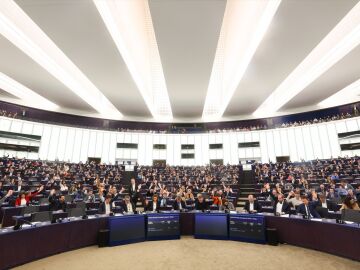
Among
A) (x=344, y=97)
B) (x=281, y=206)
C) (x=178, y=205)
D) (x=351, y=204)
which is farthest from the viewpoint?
(x=344, y=97)

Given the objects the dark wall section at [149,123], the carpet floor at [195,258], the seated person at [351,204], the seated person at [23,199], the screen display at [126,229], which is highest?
the dark wall section at [149,123]

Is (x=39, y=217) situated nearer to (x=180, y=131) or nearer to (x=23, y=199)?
(x=23, y=199)

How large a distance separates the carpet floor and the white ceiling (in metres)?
8.53

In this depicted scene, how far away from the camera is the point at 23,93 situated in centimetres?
1806

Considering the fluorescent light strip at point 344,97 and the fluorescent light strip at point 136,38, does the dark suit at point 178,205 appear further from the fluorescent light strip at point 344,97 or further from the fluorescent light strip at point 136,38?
the fluorescent light strip at point 344,97

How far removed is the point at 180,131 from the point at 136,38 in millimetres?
14917

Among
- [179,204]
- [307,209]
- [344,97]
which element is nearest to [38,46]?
[179,204]

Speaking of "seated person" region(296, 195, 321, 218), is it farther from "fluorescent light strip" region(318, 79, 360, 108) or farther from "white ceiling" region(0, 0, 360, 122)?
"fluorescent light strip" region(318, 79, 360, 108)

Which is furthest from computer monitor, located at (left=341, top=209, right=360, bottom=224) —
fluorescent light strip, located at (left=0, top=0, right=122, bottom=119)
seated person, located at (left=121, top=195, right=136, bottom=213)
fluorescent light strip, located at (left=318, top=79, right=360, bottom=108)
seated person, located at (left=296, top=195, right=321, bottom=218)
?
fluorescent light strip, located at (left=318, top=79, right=360, bottom=108)

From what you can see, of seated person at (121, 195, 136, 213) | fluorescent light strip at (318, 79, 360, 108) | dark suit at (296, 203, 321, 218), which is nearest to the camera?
Result: dark suit at (296, 203, 321, 218)

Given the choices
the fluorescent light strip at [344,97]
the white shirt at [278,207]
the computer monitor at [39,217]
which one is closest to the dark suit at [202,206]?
the white shirt at [278,207]

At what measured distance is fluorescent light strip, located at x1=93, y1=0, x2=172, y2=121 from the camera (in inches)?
373

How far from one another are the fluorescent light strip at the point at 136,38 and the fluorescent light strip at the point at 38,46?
3.55 m

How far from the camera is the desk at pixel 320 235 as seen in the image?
496cm
